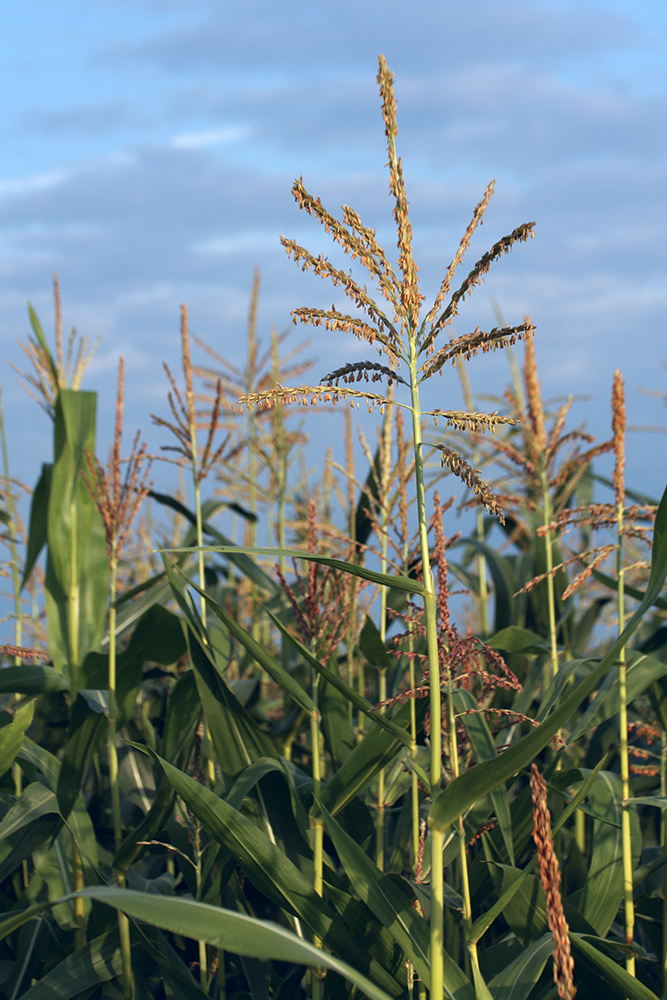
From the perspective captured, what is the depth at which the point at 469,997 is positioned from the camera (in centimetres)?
159

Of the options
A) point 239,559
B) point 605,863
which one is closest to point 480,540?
point 239,559

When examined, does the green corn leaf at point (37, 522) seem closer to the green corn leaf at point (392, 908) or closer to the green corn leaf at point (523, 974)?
the green corn leaf at point (392, 908)

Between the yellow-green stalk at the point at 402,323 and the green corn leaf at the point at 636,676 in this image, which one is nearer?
the yellow-green stalk at the point at 402,323

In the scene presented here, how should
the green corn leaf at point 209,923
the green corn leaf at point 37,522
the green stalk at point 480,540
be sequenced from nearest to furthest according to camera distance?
the green corn leaf at point 209,923 < the green corn leaf at point 37,522 < the green stalk at point 480,540

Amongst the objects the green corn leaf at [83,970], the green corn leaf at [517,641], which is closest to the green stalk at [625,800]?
the green corn leaf at [517,641]

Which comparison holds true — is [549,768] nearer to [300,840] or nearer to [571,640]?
[300,840]

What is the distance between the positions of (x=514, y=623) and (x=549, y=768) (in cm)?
189

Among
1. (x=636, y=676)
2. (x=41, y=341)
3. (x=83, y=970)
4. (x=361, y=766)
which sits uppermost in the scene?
(x=41, y=341)

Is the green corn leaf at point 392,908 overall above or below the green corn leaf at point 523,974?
above

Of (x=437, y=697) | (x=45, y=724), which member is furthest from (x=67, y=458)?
(x=437, y=697)

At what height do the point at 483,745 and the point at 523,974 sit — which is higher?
the point at 483,745

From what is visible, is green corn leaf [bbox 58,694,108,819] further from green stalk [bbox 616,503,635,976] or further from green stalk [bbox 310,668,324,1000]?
green stalk [bbox 616,503,635,976]

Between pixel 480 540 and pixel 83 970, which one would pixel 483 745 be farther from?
pixel 480 540

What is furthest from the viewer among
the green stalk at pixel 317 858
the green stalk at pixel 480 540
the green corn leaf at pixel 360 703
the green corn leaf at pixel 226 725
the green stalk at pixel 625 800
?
the green stalk at pixel 480 540
